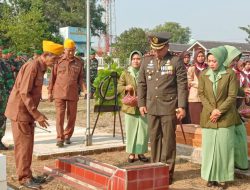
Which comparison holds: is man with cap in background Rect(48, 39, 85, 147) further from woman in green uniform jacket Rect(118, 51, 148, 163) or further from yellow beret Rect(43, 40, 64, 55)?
yellow beret Rect(43, 40, 64, 55)

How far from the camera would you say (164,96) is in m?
5.61

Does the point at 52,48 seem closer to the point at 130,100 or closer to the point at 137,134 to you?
the point at 130,100

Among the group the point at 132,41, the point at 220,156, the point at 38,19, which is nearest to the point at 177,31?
the point at 132,41

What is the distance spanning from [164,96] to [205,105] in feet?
1.77

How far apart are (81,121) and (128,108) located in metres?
5.15

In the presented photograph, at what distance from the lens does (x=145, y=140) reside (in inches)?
267

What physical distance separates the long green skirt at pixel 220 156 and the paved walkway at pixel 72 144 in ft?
8.88

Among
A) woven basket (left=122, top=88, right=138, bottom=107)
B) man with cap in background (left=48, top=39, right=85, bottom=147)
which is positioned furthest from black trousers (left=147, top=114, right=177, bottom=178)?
man with cap in background (left=48, top=39, right=85, bottom=147)

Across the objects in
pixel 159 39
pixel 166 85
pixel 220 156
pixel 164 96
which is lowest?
pixel 220 156

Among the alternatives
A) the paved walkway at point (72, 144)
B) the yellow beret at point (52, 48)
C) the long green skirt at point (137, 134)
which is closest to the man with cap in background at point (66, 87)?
the paved walkway at point (72, 144)

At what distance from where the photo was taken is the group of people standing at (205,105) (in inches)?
212

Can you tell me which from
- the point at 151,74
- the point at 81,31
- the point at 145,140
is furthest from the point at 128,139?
the point at 81,31

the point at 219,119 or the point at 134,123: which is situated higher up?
the point at 219,119

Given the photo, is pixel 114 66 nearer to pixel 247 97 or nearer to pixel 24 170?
pixel 247 97
